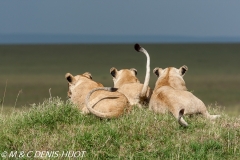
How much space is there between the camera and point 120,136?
21.2 ft

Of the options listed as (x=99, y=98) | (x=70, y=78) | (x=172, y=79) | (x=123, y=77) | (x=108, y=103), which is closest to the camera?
(x=108, y=103)

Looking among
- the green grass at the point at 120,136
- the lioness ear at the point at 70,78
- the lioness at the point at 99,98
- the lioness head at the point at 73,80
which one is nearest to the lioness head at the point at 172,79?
the lioness at the point at 99,98

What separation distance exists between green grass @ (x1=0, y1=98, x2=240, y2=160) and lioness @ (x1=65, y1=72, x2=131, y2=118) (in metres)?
0.23

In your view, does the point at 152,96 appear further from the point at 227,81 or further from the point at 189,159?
the point at 227,81

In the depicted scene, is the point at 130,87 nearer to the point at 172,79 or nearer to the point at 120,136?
the point at 172,79

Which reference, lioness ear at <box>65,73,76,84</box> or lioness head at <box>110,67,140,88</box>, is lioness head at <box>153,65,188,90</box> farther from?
lioness ear at <box>65,73,76,84</box>

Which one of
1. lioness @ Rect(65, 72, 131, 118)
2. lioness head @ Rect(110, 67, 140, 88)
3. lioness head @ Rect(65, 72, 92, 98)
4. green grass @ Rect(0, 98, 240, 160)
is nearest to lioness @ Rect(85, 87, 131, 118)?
lioness @ Rect(65, 72, 131, 118)

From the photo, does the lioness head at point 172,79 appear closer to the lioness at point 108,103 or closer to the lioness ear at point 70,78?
the lioness at point 108,103

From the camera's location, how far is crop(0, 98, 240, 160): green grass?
6.14 meters

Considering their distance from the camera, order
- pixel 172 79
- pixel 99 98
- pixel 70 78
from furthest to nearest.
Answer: pixel 172 79, pixel 70 78, pixel 99 98

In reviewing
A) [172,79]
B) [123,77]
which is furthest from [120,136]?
[123,77]

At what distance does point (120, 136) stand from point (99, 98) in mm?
1493

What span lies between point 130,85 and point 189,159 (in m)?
3.10

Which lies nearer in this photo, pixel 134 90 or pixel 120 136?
pixel 120 136
